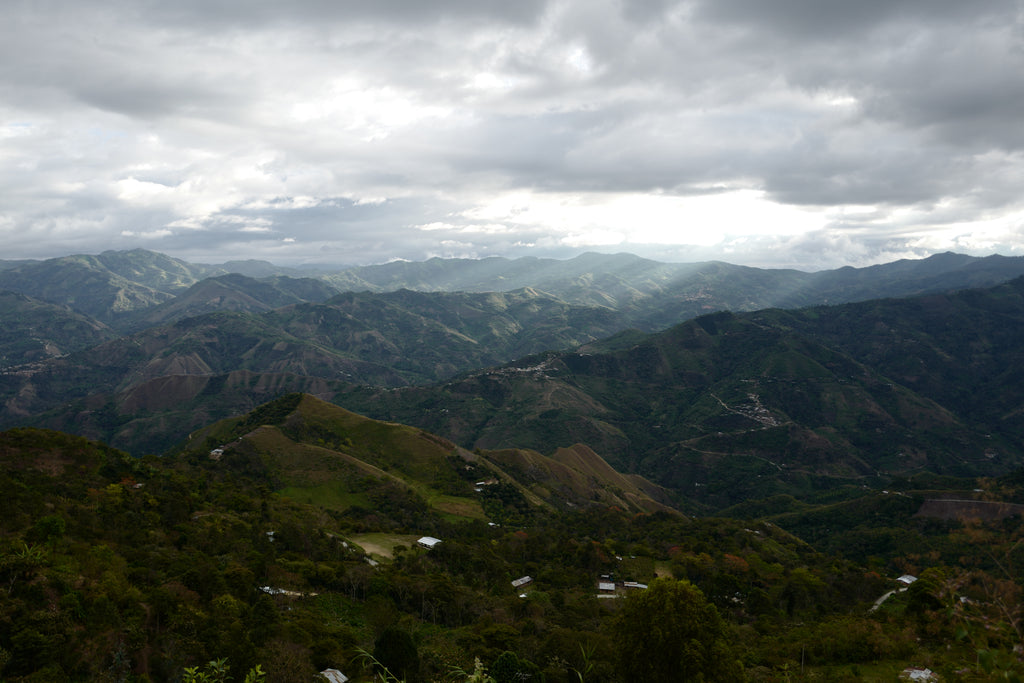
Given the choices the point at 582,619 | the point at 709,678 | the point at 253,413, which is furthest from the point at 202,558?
the point at 253,413

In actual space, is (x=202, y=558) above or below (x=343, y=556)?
above

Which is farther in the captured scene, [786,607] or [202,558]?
[786,607]

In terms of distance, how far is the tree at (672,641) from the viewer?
143 feet

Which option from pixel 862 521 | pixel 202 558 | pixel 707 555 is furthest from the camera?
pixel 862 521

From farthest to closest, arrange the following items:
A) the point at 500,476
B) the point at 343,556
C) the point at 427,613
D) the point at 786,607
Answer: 1. the point at 500,476
2. the point at 786,607
3. the point at 343,556
4. the point at 427,613

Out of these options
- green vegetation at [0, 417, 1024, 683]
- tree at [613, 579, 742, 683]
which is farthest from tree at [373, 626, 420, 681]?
tree at [613, 579, 742, 683]

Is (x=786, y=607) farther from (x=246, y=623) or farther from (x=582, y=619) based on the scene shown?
(x=246, y=623)

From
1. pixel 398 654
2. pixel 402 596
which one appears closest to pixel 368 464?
pixel 402 596

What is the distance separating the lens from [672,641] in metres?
44.9

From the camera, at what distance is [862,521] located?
6791 inches

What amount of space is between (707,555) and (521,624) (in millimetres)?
57016

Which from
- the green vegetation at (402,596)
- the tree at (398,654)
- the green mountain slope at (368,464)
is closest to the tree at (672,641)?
the green vegetation at (402,596)

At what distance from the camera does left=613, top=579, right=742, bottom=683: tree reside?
143 ft

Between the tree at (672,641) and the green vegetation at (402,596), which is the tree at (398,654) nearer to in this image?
the green vegetation at (402,596)
